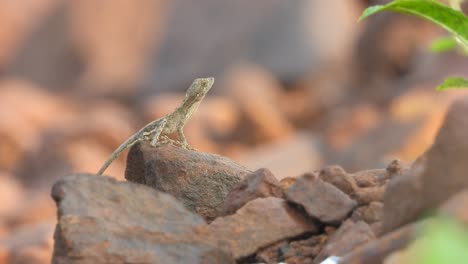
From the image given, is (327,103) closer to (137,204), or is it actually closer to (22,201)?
(22,201)

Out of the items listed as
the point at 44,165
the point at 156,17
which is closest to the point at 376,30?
the point at 44,165

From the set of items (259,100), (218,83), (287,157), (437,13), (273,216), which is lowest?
(273,216)

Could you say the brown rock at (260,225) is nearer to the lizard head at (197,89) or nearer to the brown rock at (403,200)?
the brown rock at (403,200)

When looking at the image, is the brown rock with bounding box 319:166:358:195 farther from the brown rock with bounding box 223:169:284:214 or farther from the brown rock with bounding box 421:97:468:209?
the brown rock with bounding box 421:97:468:209

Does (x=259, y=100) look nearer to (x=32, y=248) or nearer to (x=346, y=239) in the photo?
(x=32, y=248)

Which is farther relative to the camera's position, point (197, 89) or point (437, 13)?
point (197, 89)

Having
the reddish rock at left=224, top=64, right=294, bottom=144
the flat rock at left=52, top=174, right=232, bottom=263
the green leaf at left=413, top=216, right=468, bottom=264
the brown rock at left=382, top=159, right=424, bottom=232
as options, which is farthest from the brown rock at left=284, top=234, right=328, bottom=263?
the reddish rock at left=224, top=64, right=294, bottom=144

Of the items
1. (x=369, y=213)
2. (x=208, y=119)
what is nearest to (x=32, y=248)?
(x=369, y=213)

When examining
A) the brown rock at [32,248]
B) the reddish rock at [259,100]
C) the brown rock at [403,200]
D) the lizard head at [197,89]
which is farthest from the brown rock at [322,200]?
the reddish rock at [259,100]
